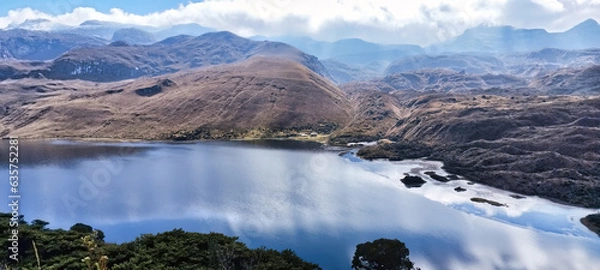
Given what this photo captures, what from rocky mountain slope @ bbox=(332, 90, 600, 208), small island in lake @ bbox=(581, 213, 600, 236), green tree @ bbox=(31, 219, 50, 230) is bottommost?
small island in lake @ bbox=(581, 213, 600, 236)

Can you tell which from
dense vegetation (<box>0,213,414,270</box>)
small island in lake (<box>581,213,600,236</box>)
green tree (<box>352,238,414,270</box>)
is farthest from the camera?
small island in lake (<box>581,213,600,236</box>)

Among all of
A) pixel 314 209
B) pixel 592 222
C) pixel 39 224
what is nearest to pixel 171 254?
pixel 39 224

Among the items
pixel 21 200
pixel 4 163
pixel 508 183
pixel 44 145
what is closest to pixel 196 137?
pixel 44 145

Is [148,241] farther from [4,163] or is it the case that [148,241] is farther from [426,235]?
[4,163]

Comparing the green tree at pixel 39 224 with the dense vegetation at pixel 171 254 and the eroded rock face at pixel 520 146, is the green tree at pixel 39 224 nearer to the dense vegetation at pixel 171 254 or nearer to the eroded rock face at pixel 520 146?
the dense vegetation at pixel 171 254

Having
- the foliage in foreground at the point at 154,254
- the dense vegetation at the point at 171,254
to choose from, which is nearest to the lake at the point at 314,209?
the dense vegetation at the point at 171,254

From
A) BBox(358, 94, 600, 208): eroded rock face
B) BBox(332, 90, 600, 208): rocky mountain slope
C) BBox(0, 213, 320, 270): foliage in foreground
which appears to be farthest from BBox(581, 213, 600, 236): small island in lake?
BBox(0, 213, 320, 270): foliage in foreground

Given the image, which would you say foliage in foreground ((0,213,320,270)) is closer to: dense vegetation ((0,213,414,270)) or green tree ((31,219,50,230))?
dense vegetation ((0,213,414,270))

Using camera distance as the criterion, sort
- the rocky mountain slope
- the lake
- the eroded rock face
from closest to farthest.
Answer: the lake, the eroded rock face, the rocky mountain slope
